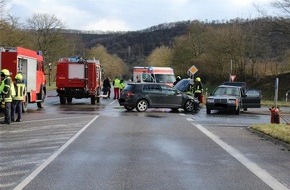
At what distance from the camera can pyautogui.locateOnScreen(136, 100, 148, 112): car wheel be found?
24.8 m

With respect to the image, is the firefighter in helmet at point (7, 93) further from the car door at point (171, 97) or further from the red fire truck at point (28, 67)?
the car door at point (171, 97)

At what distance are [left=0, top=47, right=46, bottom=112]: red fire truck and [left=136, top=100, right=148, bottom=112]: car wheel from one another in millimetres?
5378

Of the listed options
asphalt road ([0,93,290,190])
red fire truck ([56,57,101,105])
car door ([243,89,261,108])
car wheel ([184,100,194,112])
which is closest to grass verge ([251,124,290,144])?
asphalt road ([0,93,290,190])

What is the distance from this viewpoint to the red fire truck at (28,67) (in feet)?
70.9

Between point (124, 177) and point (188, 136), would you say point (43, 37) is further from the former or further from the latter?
point (124, 177)

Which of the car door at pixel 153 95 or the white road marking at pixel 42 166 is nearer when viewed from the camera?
the white road marking at pixel 42 166

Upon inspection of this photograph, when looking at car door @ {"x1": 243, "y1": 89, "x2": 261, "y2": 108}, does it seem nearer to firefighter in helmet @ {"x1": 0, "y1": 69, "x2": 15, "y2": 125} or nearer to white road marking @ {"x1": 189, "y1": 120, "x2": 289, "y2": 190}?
white road marking @ {"x1": 189, "y1": 120, "x2": 289, "y2": 190}

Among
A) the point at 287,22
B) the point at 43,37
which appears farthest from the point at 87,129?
the point at 43,37

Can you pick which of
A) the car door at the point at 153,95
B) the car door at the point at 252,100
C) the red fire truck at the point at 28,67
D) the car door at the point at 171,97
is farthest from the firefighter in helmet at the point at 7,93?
the car door at the point at 252,100

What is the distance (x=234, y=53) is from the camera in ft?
218

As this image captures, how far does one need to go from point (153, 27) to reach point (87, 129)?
507ft

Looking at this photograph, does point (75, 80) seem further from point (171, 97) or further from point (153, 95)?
point (171, 97)

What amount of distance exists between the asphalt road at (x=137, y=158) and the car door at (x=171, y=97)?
867 cm

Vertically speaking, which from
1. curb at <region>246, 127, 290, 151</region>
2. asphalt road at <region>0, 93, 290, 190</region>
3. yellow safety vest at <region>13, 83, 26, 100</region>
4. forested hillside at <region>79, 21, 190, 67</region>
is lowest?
curb at <region>246, 127, 290, 151</region>
